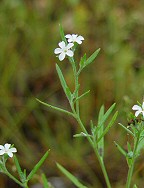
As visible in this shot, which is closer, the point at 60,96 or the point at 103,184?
the point at 103,184

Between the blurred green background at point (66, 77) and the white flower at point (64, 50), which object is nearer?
the white flower at point (64, 50)

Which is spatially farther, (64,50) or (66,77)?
(66,77)

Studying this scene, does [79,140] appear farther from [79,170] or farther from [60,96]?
[60,96]

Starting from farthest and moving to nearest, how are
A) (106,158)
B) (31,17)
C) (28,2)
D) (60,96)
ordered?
(28,2) < (31,17) < (60,96) < (106,158)

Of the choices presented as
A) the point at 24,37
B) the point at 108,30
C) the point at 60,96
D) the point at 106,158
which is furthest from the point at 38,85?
A: the point at 106,158

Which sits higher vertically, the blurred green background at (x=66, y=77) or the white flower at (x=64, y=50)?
the blurred green background at (x=66, y=77)

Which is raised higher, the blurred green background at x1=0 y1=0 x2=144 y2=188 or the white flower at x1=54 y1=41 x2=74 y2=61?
the blurred green background at x1=0 y1=0 x2=144 y2=188

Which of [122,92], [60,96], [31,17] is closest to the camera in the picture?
[122,92]

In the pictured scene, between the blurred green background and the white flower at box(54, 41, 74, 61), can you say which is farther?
the blurred green background
